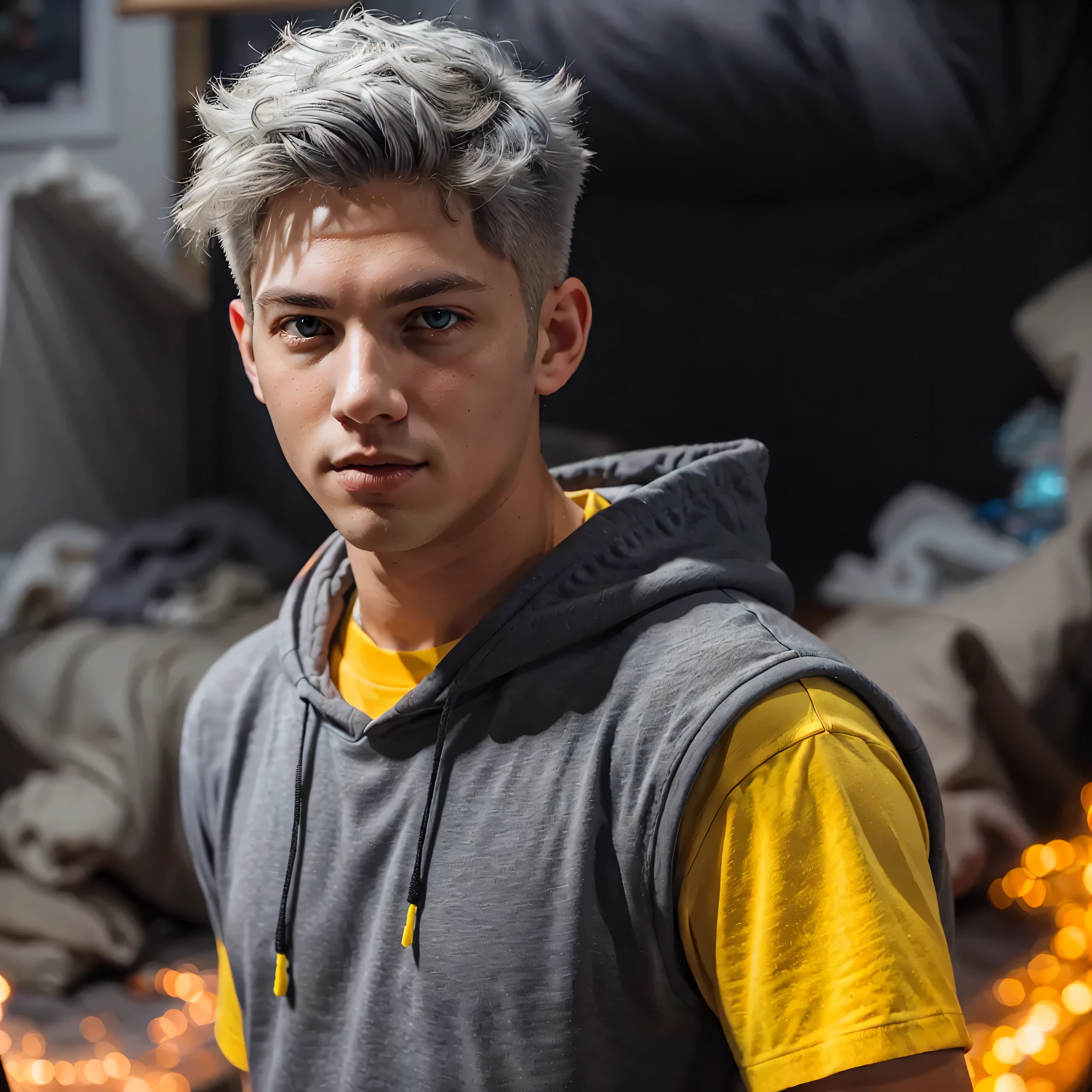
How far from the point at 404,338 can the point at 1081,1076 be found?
1.20 metres

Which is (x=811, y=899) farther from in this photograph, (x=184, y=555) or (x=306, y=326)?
(x=184, y=555)

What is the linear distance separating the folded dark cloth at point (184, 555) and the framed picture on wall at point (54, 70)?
28.5 inches

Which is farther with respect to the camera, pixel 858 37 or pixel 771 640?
pixel 858 37

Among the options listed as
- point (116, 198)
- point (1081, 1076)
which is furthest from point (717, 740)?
→ point (116, 198)

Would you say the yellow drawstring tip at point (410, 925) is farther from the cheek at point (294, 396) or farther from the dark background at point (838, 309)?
the dark background at point (838, 309)

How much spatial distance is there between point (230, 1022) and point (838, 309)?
54.1 inches

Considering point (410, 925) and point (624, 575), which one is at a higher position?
point (624, 575)

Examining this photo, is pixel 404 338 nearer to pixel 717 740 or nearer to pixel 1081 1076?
pixel 717 740

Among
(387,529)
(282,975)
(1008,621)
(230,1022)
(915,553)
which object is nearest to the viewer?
(387,529)

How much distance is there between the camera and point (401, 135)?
669mm

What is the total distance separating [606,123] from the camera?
1.80 metres

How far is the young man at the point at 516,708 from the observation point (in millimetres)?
600

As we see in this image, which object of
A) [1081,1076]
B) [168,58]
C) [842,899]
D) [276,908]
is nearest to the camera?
[842,899]

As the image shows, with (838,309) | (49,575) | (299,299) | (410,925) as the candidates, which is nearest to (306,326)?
(299,299)
